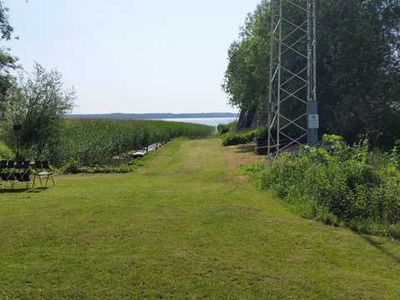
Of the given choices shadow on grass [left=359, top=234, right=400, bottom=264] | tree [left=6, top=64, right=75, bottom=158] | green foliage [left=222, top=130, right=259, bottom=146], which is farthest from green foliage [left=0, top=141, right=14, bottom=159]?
shadow on grass [left=359, top=234, right=400, bottom=264]

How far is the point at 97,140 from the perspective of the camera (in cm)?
2288

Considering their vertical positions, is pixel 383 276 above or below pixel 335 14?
below

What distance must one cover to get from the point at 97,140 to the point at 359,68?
42.6ft

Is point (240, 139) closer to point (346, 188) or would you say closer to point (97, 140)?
point (97, 140)

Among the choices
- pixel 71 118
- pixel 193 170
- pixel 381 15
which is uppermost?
pixel 381 15

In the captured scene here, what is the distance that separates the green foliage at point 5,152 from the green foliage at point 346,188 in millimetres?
13504

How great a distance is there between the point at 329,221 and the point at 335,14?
62.5ft

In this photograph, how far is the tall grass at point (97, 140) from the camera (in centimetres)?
2153

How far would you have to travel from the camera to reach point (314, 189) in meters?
10.1

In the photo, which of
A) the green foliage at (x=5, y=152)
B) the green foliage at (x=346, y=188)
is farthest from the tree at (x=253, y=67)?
the green foliage at (x=346, y=188)

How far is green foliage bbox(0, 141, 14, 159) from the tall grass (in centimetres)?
171

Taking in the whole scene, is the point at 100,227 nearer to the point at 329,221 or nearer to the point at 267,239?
the point at 267,239

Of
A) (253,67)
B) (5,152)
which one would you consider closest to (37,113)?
(5,152)

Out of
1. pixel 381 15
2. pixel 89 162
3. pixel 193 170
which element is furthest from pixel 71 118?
pixel 381 15
